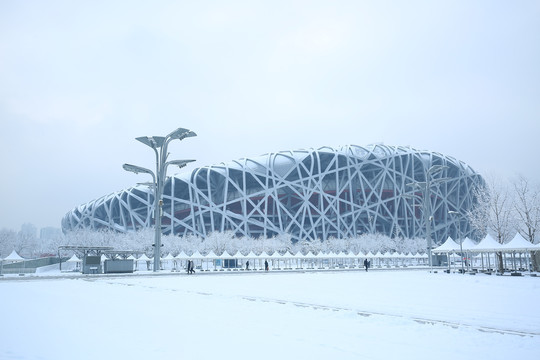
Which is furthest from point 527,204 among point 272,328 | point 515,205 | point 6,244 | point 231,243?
point 6,244

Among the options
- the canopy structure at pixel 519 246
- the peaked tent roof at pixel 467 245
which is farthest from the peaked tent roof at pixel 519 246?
the peaked tent roof at pixel 467 245

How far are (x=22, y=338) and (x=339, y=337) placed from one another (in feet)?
17.2

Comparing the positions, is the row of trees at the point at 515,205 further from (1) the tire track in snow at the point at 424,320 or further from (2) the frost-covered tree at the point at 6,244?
(2) the frost-covered tree at the point at 6,244

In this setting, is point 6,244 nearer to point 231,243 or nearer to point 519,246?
point 231,243

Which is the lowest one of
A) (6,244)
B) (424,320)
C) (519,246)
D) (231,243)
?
(424,320)

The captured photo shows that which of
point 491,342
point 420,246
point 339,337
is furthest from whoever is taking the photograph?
point 420,246

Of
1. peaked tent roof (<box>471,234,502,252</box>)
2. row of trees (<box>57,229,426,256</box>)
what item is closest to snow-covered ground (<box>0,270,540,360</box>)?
peaked tent roof (<box>471,234,502,252</box>)

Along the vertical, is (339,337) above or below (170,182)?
below

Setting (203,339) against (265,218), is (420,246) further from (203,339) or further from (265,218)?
(203,339)

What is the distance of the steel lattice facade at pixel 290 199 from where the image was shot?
77.5m

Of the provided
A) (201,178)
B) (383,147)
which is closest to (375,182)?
(383,147)

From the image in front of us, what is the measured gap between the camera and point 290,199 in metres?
81.7

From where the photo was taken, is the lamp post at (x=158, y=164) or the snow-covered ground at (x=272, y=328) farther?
the lamp post at (x=158, y=164)

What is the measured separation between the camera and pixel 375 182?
3322 inches
